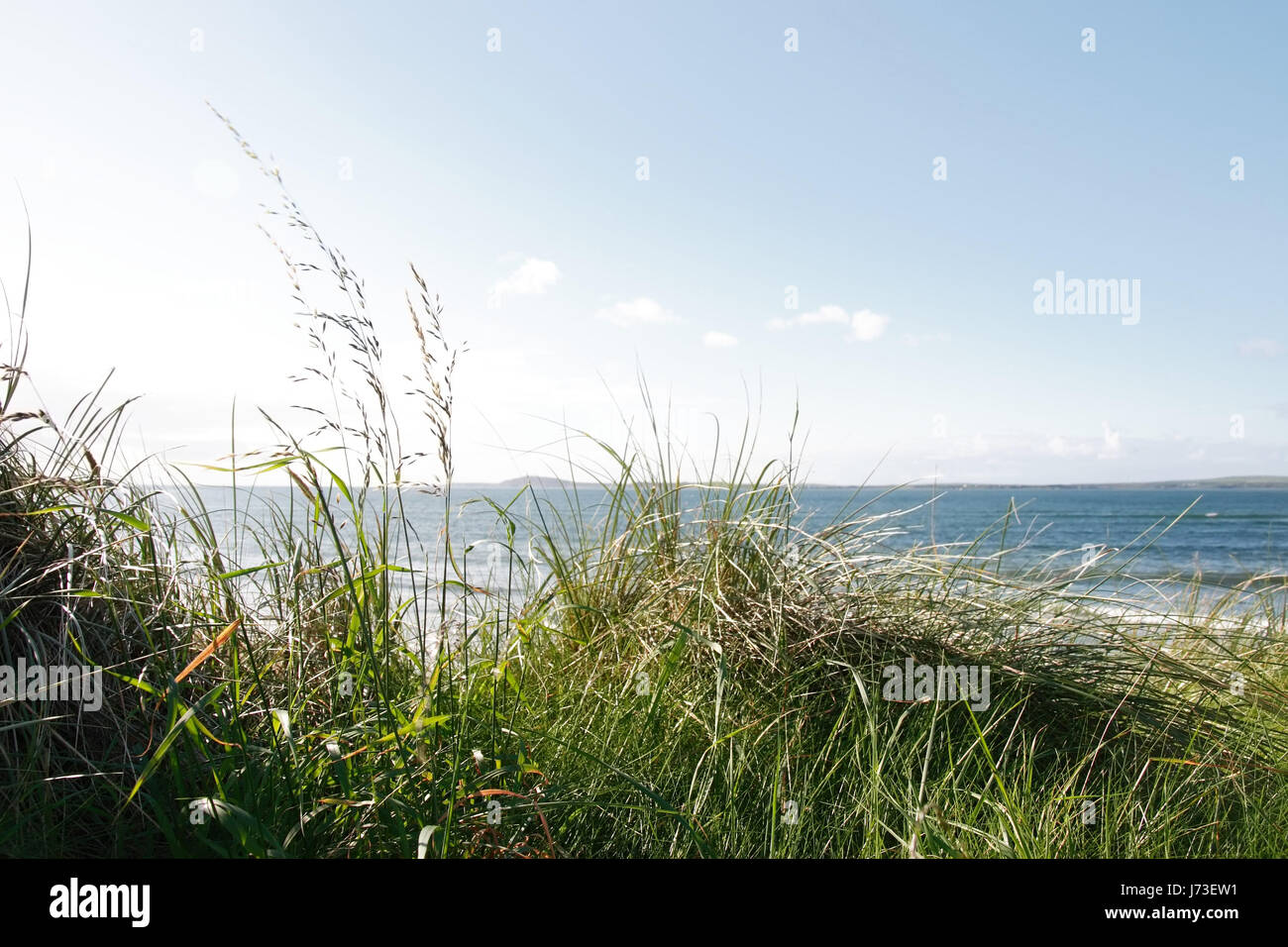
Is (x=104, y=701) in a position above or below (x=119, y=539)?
below

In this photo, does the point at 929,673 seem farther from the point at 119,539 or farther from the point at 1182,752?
the point at 119,539

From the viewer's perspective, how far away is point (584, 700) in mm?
2205

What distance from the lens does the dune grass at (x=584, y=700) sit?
1.48 metres

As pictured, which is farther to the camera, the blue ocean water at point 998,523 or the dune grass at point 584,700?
the blue ocean water at point 998,523

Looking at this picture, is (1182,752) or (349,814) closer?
(349,814)

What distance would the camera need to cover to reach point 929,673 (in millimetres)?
2359

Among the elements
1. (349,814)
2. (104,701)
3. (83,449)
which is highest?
(83,449)

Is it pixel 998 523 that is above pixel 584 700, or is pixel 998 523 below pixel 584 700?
above

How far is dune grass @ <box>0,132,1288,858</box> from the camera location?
1.48 metres

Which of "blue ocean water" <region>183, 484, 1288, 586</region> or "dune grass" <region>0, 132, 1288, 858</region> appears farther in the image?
"blue ocean water" <region>183, 484, 1288, 586</region>

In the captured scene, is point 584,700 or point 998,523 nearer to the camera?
point 584,700
